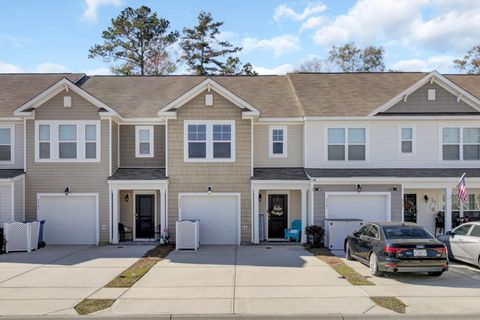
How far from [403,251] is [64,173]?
1390cm

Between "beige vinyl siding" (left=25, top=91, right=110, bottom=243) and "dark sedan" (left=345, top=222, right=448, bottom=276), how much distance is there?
11.2 m

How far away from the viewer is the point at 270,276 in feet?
43.7

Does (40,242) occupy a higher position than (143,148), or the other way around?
(143,148)

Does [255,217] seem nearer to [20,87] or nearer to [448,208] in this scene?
[448,208]

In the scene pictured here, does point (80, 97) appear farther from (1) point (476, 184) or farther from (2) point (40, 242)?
(1) point (476, 184)

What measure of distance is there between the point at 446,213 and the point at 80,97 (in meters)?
15.8

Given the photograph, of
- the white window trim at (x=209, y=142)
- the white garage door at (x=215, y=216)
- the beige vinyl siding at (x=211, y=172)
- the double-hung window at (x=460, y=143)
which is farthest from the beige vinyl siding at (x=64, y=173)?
the double-hung window at (x=460, y=143)

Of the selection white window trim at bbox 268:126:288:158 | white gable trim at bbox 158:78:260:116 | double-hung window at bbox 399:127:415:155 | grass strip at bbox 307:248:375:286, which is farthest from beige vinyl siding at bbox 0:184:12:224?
double-hung window at bbox 399:127:415:155

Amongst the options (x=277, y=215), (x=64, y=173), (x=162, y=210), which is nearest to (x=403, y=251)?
(x=277, y=215)

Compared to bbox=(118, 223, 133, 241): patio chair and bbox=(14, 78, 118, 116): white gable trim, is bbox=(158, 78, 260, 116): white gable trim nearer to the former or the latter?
bbox=(14, 78, 118, 116): white gable trim

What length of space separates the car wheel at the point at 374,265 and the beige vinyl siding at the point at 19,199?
1392 cm

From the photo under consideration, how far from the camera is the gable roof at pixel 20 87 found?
22.0 meters

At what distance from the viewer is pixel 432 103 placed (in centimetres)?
2114

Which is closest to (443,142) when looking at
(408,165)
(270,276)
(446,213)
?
(408,165)
